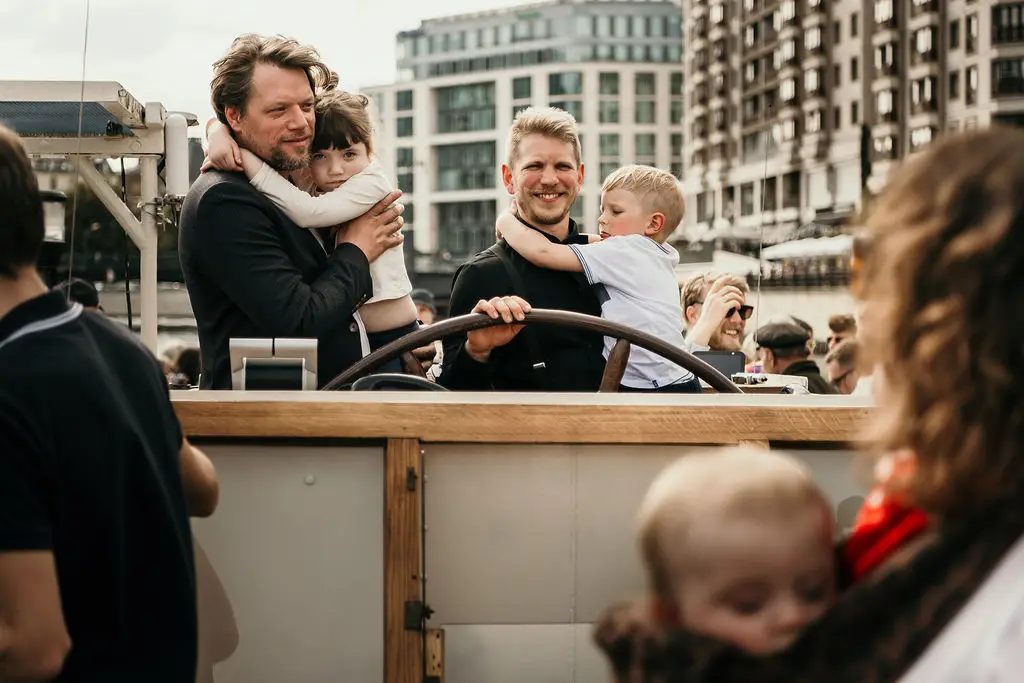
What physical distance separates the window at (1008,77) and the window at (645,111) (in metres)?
58.6

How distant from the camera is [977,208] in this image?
129cm

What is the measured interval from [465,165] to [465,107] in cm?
664

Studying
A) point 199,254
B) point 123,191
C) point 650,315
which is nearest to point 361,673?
point 199,254

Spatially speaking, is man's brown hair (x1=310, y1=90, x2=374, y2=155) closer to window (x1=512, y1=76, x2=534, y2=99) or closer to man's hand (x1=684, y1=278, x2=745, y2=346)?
man's hand (x1=684, y1=278, x2=745, y2=346)

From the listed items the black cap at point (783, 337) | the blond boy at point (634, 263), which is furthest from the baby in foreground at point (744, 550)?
the black cap at point (783, 337)

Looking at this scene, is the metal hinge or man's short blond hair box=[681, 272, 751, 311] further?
man's short blond hair box=[681, 272, 751, 311]

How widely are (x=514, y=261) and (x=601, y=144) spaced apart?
113849mm

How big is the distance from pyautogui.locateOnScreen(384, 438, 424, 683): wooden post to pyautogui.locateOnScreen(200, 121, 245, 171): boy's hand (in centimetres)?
111

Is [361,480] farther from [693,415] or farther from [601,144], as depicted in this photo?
[601,144]

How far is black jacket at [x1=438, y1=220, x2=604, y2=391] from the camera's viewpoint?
355 cm

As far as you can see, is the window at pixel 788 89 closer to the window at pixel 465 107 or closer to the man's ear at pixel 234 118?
the window at pixel 465 107

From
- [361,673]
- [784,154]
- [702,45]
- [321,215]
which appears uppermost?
[702,45]

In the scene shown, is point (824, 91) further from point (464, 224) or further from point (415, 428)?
point (415, 428)

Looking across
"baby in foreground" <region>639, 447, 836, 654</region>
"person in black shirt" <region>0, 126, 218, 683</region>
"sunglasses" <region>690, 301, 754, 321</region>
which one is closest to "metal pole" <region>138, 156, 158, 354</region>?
"sunglasses" <region>690, 301, 754, 321</region>
